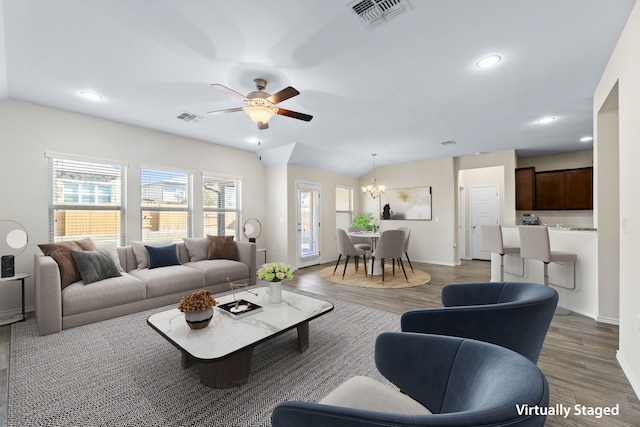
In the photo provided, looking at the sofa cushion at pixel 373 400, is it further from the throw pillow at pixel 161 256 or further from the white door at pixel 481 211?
the white door at pixel 481 211

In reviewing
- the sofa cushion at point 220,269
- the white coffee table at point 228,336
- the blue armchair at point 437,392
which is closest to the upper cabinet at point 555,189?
the white coffee table at point 228,336

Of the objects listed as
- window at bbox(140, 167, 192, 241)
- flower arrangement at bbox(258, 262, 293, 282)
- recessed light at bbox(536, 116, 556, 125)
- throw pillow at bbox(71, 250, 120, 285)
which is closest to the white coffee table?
flower arrangement at bbox(258, 262, 293, 282)

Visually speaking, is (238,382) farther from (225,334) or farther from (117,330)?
(117,330)

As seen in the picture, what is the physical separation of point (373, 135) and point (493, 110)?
1.83 m

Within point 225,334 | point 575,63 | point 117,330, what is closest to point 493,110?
point 575,63

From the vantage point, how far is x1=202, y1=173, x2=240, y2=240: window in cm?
525

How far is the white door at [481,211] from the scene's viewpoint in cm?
724

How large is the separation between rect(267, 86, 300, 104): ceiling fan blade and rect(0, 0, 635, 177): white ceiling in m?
0.26

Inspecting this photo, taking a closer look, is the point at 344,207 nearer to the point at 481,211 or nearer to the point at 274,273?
the point at 481,211

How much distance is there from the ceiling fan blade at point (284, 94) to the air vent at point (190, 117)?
5.80ft

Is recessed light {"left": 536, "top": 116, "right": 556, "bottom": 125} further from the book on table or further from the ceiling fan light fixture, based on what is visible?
the book on table

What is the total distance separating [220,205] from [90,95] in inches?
105

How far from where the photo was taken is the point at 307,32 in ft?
6.97

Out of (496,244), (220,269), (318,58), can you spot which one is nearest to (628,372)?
(496,244)
